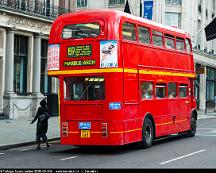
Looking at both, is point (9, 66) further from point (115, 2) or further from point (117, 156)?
point (115, 2)

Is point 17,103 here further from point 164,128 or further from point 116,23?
point 116,23

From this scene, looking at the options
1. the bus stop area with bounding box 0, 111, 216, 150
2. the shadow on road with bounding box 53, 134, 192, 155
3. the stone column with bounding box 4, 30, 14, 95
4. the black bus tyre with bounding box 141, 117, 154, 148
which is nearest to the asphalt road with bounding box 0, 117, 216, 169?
the shadow on road with bounding box 53, 134, 192, 155

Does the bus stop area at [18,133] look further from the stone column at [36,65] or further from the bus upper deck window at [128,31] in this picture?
the bus upper deck window at [128,31]

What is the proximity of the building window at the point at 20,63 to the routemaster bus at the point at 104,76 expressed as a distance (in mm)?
15230

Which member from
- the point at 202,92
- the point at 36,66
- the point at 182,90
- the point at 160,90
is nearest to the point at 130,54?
the point at 160,90

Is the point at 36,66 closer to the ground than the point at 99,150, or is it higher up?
higher up

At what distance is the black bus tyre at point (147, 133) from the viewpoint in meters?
17.1

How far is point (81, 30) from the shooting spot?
635 inches

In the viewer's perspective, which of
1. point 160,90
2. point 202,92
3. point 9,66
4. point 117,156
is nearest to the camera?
point 117,156

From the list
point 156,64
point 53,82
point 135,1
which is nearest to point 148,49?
point 156,64

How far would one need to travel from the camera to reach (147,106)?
17516 millimetres

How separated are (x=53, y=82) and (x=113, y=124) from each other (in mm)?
20233

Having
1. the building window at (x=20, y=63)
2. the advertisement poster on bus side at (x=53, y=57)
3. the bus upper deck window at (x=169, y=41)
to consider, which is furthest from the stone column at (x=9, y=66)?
the advertisement poster on bus side at (x=53, y=57)

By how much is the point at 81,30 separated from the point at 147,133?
4.40m
